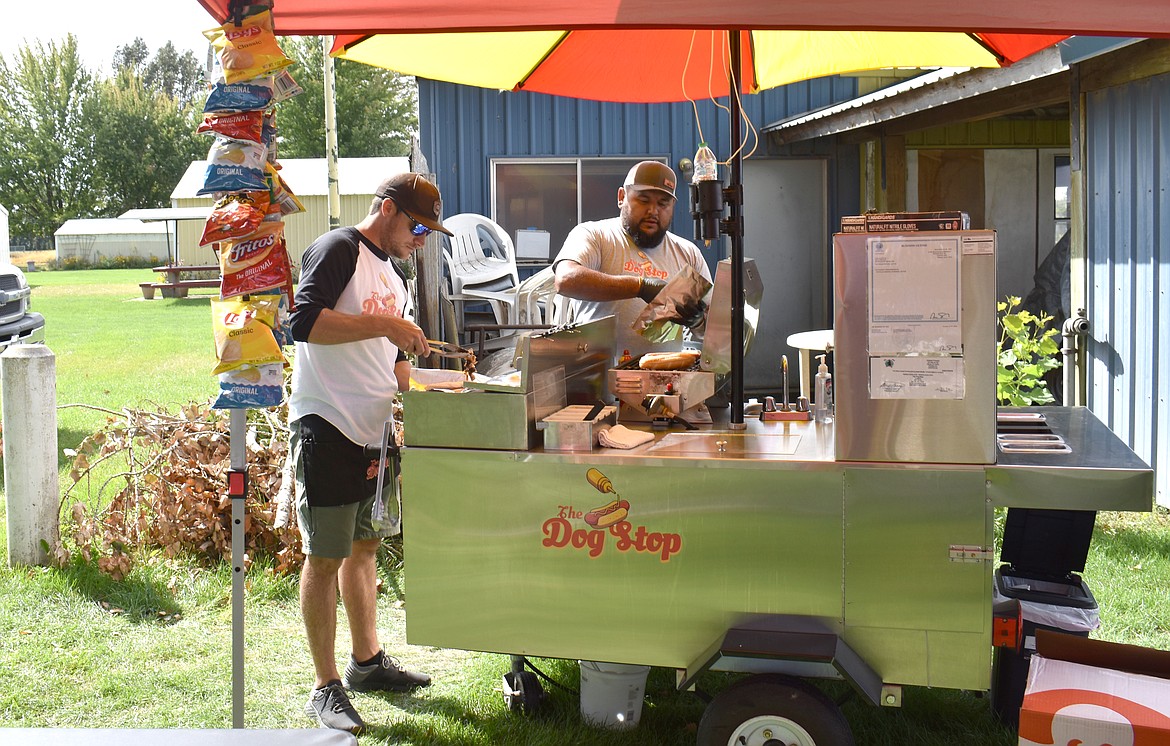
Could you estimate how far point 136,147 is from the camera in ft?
168

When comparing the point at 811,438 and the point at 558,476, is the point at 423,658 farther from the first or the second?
the point at 811,438

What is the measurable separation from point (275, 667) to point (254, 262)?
1943mm

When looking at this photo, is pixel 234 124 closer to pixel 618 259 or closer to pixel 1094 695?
pixel 618 259

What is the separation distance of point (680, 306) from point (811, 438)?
895mm

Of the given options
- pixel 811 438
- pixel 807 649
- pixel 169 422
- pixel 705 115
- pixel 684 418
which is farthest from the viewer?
pixel 705 115

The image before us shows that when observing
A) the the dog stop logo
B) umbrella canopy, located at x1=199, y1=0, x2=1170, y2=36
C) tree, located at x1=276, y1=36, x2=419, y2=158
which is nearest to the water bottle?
umbrella canopy, located at x1=199, y1=0, x2=1170, y2=36

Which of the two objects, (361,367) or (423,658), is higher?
(361,367)

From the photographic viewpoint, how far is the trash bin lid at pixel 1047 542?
3.86m

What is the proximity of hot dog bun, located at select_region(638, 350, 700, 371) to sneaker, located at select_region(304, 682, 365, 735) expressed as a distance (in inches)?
63.0

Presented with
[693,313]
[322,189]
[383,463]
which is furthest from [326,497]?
[322,189]

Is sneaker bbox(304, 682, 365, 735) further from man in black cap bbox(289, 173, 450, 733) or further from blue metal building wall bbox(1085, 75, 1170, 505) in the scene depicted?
blue metal building wall bbox(1085, 75, 1170, 505)

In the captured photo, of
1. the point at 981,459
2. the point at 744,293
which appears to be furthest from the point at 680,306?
the point at 981,459

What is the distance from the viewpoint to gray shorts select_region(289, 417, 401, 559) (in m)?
3.67

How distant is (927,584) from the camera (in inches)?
117
